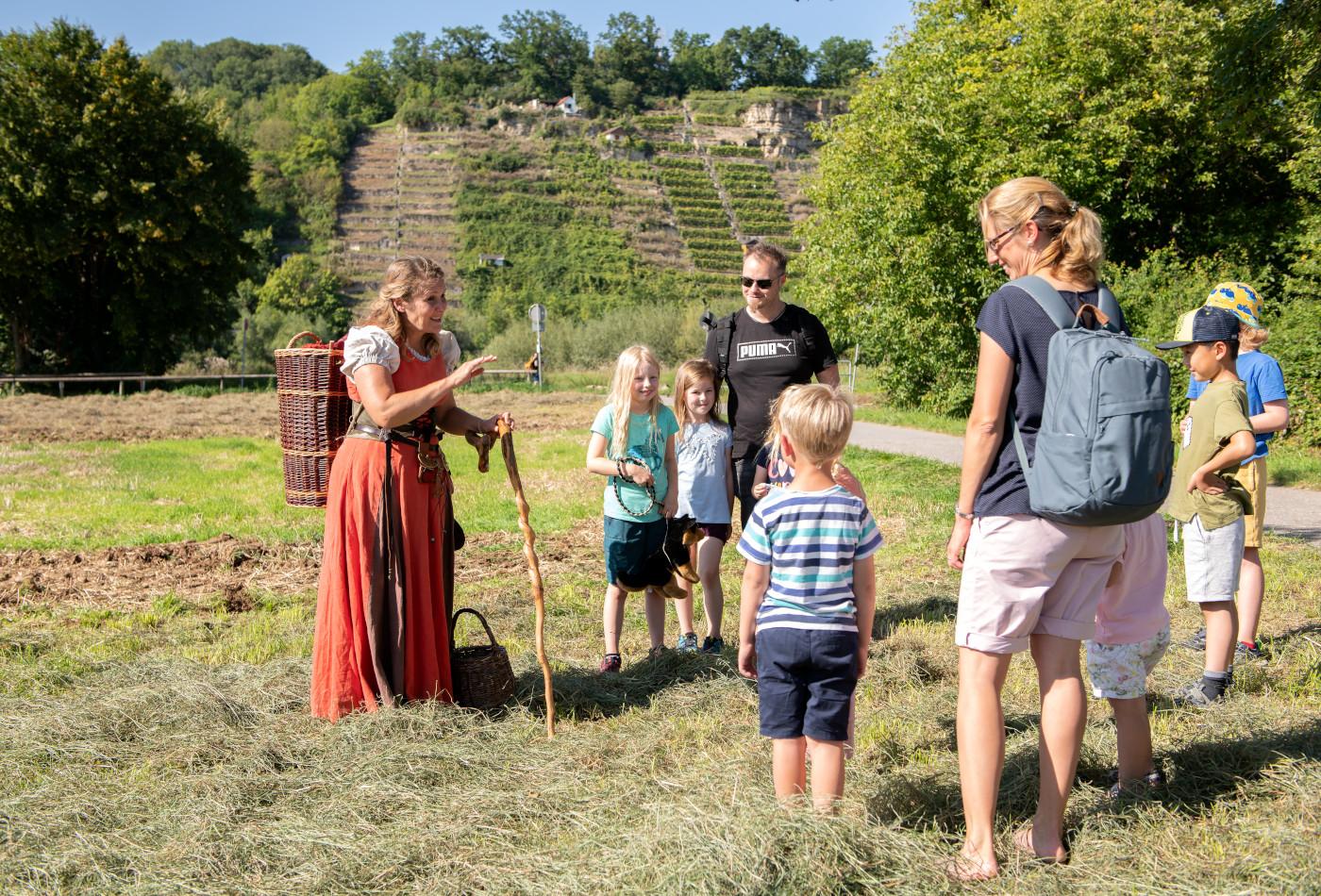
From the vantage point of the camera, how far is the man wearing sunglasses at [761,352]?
526 cm

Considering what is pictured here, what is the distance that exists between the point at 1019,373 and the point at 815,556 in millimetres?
814

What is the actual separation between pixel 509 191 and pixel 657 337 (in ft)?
152

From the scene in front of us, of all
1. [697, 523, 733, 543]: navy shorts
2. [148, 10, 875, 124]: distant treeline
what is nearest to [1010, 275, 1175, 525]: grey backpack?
[697, 523, 733, 543]: navy shorts

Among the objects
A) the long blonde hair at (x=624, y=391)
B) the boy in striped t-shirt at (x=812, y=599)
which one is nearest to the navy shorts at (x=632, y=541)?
the long blonde hair at (x=624, y=391)

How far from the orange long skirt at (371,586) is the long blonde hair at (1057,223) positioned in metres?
2.66

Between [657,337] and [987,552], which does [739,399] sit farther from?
[657,337]

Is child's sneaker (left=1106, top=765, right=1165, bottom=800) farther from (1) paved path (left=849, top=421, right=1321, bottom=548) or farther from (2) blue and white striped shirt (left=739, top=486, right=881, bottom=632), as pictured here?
(1) paved path (left=849, top=421, right=1321, bottom=548)

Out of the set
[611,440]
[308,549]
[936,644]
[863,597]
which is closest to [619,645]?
[611,440]

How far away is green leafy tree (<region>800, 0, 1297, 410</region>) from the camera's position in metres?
19.7

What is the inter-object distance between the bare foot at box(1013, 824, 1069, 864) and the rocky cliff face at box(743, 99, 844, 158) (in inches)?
4113

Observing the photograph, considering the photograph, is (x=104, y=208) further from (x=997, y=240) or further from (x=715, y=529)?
(x=997, y=240)

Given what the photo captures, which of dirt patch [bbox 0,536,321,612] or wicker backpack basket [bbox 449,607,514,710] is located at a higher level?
wicker backpack basket [bbox 449,607,514,710]

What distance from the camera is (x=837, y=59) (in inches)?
5876

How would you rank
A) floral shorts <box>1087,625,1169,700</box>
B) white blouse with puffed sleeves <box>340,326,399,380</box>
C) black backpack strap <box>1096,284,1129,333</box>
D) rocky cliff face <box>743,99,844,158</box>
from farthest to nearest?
rocky cliff face <box>743,99,844,158</box> → white blouse with puffed sleeves <box>340,326,399,380</box> → floral shorts <box>1087,625,1169,700</box> → black backpack strap <box>1096,284,1129,333</box>
